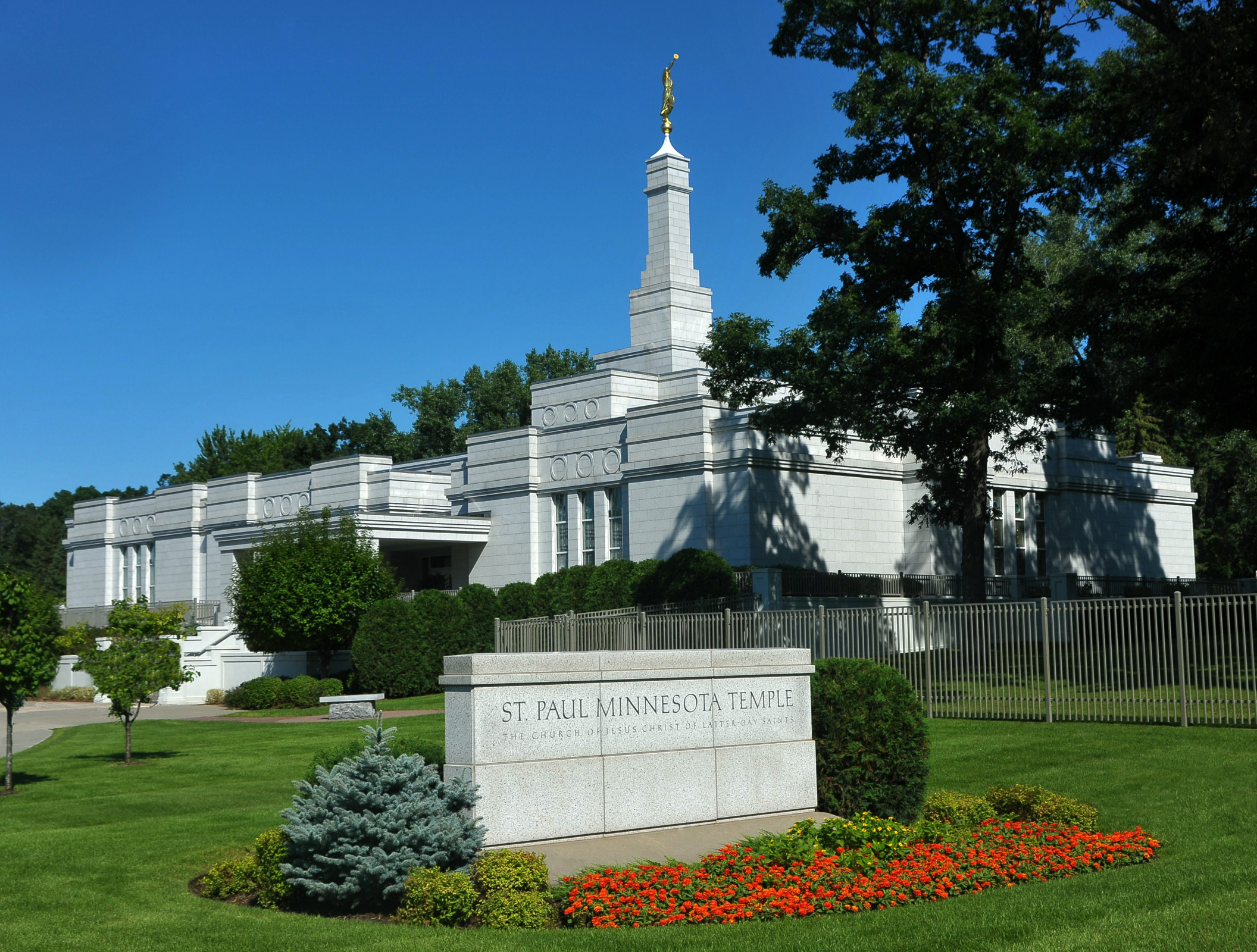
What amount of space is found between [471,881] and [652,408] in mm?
30641

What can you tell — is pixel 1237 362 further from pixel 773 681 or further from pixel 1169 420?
pixel 1169 420

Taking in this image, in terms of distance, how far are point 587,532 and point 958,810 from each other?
30096 millimetres

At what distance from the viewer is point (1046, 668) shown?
63.1ft

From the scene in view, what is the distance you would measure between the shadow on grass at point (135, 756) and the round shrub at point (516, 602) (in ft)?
48.8

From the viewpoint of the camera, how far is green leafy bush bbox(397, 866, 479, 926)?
8.52 meters

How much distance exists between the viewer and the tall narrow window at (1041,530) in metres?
43.4

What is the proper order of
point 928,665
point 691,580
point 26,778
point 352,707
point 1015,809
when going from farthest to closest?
point 691,580, point 352,707, point 928,665, point 26,778, point 1015,809

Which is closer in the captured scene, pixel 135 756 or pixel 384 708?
pixel 135 756

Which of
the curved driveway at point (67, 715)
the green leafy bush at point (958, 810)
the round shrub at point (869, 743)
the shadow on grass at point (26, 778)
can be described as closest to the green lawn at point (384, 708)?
the curved driveway at point (67, 715)

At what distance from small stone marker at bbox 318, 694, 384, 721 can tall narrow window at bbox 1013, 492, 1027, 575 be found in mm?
24143

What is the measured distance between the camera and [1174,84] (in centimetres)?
1741

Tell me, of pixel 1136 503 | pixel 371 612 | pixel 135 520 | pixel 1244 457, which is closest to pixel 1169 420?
pixel 1244 457

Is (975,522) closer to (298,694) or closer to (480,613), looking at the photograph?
(480,613)

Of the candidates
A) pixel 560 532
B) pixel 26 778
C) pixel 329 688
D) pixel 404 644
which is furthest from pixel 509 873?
pixel 560 532
